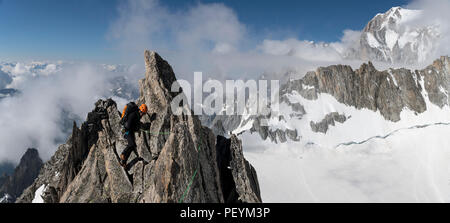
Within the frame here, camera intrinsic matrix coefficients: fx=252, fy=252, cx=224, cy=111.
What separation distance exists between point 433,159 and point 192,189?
802 ft

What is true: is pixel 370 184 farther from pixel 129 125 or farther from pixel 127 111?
pixel 127 111

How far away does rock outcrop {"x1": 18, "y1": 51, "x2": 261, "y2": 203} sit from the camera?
55.9 ft

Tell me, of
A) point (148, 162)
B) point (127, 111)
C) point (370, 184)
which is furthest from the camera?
point (370, 184)

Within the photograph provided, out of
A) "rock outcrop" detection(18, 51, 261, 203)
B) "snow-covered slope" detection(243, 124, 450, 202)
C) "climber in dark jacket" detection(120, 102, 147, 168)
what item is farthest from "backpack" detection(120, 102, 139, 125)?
"snow-covered slope" detection(243, 124, 450, 202)

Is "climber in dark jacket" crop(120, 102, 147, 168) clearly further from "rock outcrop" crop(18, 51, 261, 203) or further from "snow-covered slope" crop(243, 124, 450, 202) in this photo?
"snow-covered slope" crop(243, 124, 450, 202)

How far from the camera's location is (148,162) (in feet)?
65.5

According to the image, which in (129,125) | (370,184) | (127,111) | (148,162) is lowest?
(148,162)

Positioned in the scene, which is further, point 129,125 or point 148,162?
point 148,162

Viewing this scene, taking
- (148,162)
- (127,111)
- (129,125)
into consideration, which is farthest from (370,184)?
(127,111)

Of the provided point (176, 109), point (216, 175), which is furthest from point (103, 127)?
point (216, 175)

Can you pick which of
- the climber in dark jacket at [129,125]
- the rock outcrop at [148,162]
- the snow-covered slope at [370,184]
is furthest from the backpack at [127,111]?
the snow-covered slope at [370,184]

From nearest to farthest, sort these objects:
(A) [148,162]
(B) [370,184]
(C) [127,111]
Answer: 1. (C) [127,111]
2. (A) [148,162]
3. (B) [370,184]

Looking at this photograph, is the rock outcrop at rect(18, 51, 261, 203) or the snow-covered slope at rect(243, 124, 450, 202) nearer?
the rock outcrop at rect(18, 51, 261, 203)

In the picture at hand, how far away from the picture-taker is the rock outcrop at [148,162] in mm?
17025
